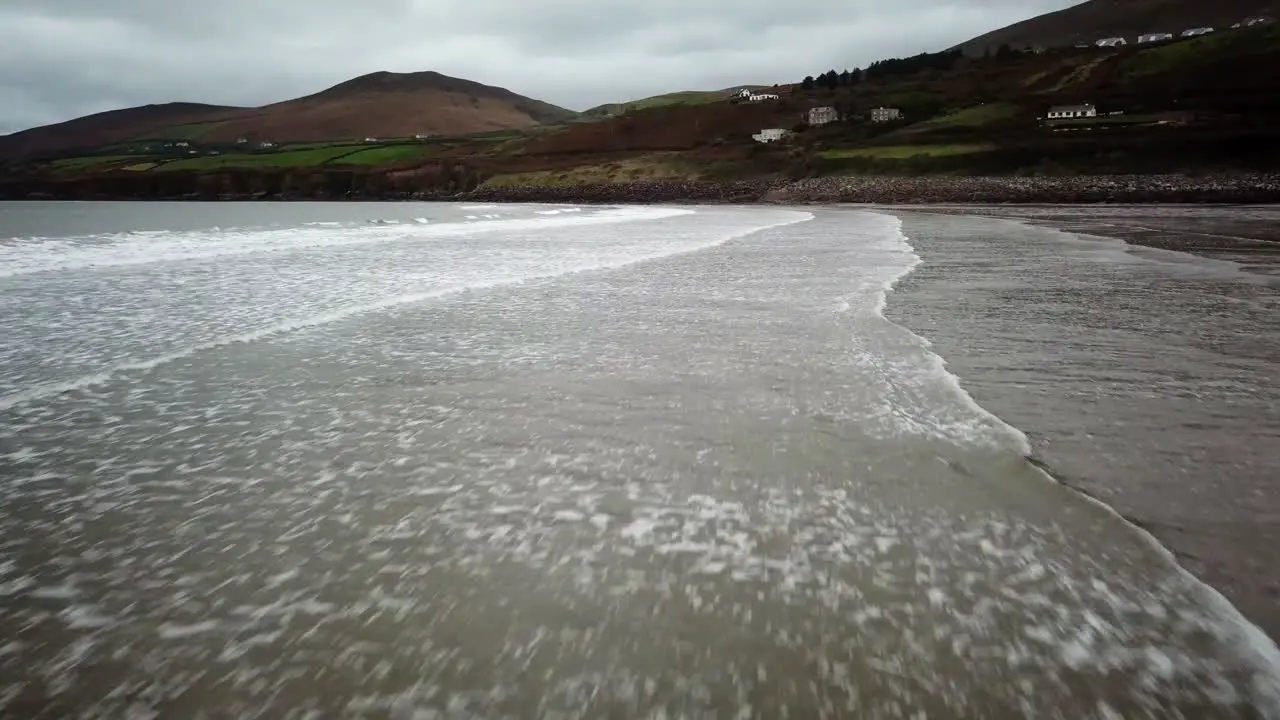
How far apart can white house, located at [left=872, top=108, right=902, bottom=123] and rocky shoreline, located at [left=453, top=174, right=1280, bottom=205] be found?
30.7 meters

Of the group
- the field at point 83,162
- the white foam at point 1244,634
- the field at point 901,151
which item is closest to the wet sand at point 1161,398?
the white foam at point 1244,634

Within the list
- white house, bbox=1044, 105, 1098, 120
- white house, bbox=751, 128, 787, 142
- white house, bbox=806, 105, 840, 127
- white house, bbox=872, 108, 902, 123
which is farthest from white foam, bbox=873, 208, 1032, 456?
Answer: white house, bbox=806, 105, 840, 127

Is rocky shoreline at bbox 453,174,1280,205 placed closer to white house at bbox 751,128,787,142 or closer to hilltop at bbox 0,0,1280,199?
hilltop at bbox 0,0,1280,199

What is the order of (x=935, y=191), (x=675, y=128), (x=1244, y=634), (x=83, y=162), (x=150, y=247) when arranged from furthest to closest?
(x=83, y=162) < (x=675, y=128) < (x=935, y=191) < (x=150, y=247) < (x=1244, y=634)

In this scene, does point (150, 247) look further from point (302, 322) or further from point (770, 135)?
point (770, 135)

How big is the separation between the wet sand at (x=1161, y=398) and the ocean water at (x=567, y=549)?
0.75 ft

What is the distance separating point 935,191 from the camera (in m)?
66.1

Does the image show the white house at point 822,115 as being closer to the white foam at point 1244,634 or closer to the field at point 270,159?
the field at point 270,159

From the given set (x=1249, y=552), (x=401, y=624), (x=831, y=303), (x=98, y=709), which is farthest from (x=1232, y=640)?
(x=831, y=303)

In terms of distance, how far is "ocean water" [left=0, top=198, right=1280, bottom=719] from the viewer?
2.10 metres

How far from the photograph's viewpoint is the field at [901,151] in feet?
240

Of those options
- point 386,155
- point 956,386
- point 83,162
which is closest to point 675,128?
point 386,155

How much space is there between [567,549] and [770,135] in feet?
364

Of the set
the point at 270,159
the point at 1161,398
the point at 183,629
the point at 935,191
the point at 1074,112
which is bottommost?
the point at 935,191
